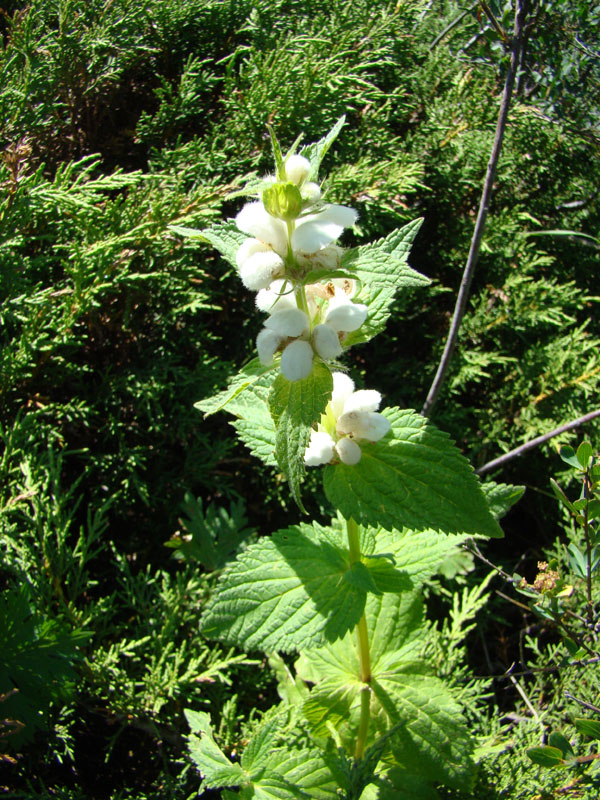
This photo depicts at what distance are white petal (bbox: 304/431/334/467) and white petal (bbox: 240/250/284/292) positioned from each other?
12.4 inches

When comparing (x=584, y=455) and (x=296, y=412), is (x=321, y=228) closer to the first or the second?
(x=296, y=412)

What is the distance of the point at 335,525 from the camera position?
1480 millimetres

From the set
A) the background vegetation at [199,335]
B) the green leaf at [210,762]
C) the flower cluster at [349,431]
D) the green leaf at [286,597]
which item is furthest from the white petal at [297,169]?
the green leaf at [210,762]

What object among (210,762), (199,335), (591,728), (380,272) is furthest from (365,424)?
(199,335)

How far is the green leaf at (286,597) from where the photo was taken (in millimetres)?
1159

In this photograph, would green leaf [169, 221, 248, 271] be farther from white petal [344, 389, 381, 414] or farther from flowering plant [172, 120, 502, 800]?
white petal [344, 389, 381, 414]

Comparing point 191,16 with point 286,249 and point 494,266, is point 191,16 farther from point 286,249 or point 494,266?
point 286,249

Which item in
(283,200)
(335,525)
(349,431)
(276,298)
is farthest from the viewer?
(335,525)

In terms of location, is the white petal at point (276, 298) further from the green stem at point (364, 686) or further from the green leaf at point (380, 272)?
the green stem at point (364, 686)

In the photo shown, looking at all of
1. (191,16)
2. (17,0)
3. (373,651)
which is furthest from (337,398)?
(17,0)

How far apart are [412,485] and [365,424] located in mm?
143

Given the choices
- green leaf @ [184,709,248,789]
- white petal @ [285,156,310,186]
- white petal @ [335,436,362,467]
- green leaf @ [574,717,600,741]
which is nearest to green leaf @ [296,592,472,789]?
green leaf @ [184,709,248,789]

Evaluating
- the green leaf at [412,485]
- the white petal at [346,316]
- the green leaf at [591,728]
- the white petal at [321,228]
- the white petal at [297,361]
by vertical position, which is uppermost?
the white petal at [321,228]

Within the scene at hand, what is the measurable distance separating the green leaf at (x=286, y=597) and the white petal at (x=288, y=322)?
533mm
